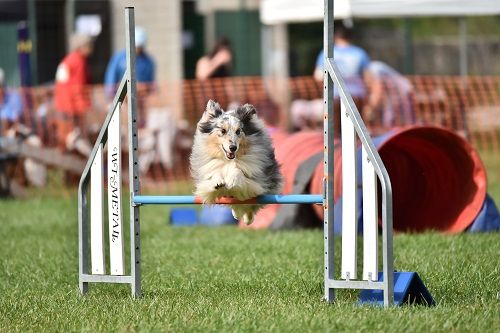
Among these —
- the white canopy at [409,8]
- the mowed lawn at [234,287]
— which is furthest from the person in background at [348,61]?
the mowed lawn at [234,287]

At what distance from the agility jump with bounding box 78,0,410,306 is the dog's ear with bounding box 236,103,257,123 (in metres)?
0.46

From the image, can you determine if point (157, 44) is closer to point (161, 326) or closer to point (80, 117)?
point (80, 117)

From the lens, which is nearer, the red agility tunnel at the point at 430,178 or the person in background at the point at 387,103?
the red agility tunnel at the point at 430,178

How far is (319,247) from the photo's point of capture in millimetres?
9305

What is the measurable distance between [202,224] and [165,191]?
4.25 meters

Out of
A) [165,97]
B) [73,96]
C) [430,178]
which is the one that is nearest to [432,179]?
[430,178]

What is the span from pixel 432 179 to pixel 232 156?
4471 mm

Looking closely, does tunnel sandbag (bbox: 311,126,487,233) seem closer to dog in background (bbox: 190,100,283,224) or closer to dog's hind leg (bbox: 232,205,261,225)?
dog's hind leg (bbox: 232,205,261,225)

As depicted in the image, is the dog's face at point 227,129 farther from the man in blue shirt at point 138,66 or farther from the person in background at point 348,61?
the man in blue shirt at point 138,66

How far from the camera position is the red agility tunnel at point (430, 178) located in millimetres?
9938

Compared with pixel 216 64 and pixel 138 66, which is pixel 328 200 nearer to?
pixel 138 66

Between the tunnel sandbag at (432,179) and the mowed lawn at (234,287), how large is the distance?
0.59 metres

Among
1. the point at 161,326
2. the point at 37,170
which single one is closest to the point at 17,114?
the point at 37,170

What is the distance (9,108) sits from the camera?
16.6 metres
